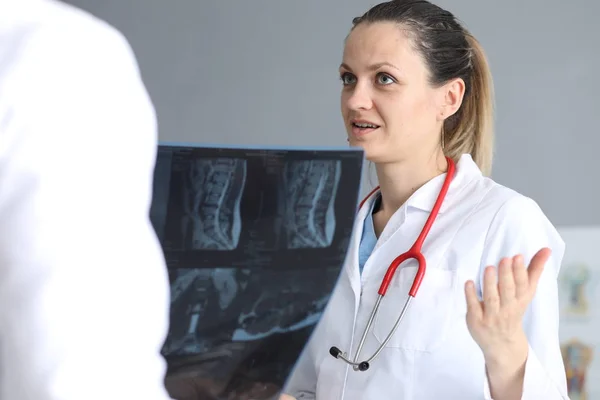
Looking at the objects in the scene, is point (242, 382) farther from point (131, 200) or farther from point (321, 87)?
point (321, 87)

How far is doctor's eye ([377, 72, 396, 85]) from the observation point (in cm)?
153

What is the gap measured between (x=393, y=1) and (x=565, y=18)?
3.37ft

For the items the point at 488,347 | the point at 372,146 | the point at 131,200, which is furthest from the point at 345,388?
the point at 131,200

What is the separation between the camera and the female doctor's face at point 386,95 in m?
1.52

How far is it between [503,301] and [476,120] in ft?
2.16

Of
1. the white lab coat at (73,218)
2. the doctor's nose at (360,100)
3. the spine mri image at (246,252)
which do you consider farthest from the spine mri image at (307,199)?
the doctor's nose at (360,100)

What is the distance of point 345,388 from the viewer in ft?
4.56

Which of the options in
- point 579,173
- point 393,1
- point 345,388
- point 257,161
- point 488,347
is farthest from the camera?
point 579,173

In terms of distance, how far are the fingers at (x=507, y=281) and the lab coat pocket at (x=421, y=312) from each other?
0.91 feet

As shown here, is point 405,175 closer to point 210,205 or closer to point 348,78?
point 348,78

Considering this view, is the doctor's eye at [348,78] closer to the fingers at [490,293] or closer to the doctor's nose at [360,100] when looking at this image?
the doctor's nose at [360,100]

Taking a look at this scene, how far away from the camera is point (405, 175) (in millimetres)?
1555

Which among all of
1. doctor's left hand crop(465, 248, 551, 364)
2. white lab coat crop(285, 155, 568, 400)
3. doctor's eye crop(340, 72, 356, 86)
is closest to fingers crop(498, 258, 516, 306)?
doctor's left hand crop(465, 248, 551, 364)

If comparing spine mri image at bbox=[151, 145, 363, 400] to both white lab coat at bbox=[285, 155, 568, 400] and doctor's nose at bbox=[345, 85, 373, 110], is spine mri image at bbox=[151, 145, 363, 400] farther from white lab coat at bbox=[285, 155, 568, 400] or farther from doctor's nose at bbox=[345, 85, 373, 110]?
doctor's nose at bbox=[345, 85, 373, 110]
